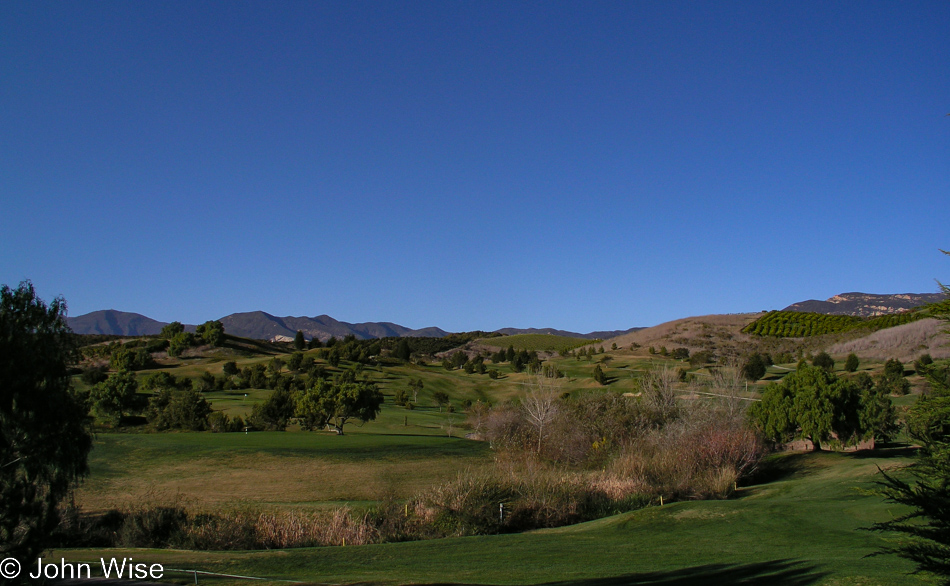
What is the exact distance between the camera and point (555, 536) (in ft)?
63.5

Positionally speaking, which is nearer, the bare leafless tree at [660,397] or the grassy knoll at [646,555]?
the grassy knoll at [646,555]

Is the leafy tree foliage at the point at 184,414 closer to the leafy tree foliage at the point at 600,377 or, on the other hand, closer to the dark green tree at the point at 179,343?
the leafy tree foliage at the point at 600,377

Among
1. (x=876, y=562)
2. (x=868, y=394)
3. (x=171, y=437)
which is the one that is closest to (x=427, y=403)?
(x=171, y=437)

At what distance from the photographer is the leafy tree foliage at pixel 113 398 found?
49594 millimetres

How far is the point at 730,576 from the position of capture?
1269cm

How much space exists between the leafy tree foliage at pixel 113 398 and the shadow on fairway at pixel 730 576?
47339mm

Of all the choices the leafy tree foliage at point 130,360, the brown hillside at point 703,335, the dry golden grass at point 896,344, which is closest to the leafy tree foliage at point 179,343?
the leafy tree foliage at point 130,360

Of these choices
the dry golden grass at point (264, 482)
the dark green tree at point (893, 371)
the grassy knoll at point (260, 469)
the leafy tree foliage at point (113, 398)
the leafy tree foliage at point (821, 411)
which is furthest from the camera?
the dark green tree at point (893, 371)

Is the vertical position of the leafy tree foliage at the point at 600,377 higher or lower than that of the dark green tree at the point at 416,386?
higher

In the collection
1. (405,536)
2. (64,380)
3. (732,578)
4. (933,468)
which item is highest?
(64,380)

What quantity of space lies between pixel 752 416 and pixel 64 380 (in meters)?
39.7

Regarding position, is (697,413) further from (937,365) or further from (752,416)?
(937,365)

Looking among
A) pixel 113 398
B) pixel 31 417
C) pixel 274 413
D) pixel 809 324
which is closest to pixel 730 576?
pixel 31 417

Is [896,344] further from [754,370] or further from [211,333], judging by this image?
[211,333]
